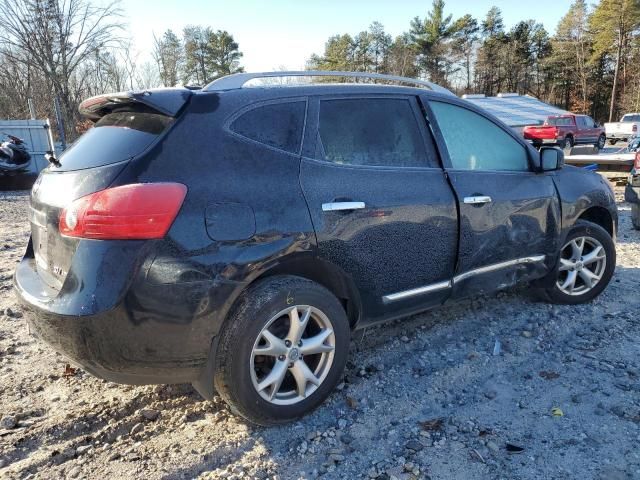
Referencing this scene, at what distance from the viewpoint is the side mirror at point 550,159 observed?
12.5 ft

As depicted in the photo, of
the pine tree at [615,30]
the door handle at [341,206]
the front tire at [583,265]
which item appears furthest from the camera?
the pine tree at [615,30]

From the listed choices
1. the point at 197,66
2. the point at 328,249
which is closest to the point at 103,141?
the point at 328,249

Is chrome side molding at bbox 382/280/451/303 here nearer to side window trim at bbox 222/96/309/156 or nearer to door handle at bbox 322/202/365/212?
door handle at bbox 322/202/365/212

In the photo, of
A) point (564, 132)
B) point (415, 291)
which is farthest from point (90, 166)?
point (564, 132)

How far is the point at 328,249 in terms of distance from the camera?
8.66 ft

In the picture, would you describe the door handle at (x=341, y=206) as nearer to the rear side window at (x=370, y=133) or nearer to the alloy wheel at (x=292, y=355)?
the rear side window at (x=370, y=133)

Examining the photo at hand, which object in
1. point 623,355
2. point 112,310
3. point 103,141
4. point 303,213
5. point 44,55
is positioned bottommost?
point 623,355

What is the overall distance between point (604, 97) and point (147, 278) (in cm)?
6235

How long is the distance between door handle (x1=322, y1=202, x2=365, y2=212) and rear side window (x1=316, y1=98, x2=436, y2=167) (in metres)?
0.25

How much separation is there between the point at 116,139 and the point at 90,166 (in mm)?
184

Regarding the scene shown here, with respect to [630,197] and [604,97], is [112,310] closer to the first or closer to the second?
[630,197]

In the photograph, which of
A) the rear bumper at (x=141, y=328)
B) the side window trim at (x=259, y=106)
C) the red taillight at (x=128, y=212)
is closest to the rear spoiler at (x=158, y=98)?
the side window trim at (x=259, y=106)

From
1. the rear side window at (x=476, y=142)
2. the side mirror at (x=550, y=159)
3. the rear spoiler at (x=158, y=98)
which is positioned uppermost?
the rear spoiler at (x=158, y=98)

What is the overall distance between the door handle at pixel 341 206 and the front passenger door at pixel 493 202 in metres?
0.83
